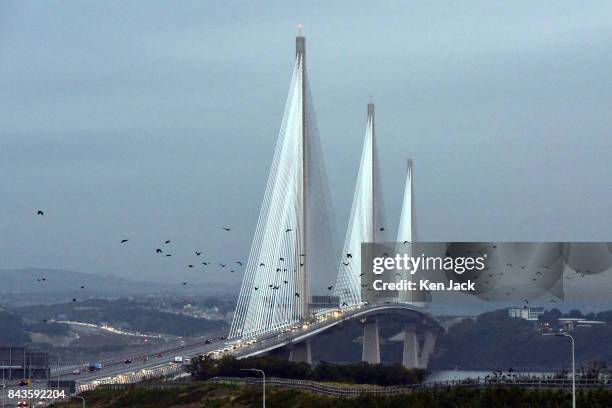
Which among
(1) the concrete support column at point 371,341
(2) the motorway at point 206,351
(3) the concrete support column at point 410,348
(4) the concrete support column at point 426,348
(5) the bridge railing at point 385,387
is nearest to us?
(5) the bridge railing at point 385,387

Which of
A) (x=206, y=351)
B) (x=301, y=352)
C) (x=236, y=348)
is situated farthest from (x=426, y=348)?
(x=236, y=348)

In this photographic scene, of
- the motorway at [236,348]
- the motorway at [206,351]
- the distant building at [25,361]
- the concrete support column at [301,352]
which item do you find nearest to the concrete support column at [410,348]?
the motorway at [206,351]

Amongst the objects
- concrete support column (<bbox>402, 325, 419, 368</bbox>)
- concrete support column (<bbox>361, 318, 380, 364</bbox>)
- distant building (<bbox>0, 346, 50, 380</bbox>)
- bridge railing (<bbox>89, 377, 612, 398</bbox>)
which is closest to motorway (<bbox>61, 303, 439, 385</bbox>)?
distant building (<bbox>0, 346, 50, 380</bbox>)

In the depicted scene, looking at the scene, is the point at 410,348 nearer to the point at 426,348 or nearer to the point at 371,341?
the point at 426,348

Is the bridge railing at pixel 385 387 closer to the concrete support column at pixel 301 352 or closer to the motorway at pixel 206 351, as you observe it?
the motorway at pixel 206 351

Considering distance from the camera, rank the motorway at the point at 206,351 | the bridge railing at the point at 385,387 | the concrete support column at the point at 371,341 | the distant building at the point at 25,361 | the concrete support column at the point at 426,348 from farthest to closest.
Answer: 1. the concrete support column at the point at 426,348
2. the concrete support column at the point at 371,341
3. the motorway at the point at 206,351
4. the distant building at the point at 25,361
5. the bridge railing at the point at 385,387

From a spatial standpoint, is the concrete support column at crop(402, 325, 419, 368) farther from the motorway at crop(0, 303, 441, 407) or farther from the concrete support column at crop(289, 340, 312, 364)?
the concrete support column at crop(289, 340, 312, 364)
